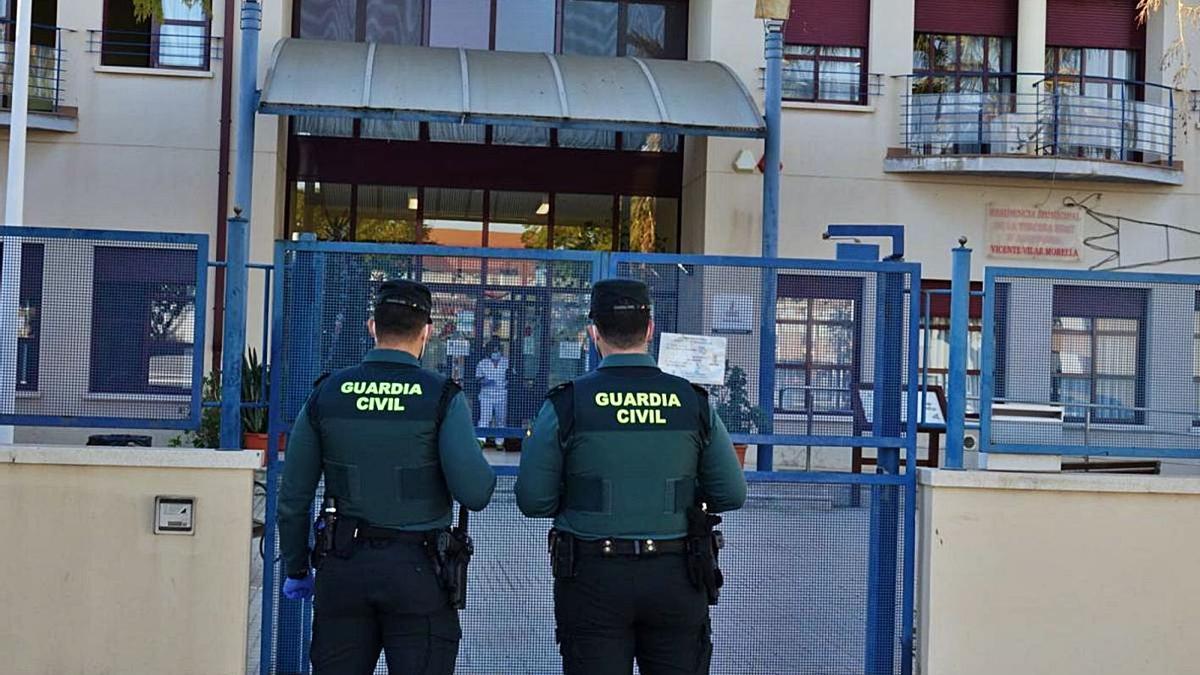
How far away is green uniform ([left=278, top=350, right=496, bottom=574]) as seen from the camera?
453 cm

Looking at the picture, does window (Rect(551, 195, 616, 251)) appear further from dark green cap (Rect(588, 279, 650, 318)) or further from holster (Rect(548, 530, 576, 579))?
holster (Rect(548, 530, 576, 579))

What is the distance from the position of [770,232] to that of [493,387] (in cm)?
1005

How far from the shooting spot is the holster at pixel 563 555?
4.54 meters

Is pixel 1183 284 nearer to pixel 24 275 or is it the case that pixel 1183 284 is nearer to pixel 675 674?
pixel 675 674

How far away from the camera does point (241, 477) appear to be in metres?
5.84

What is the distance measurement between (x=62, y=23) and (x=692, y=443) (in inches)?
628

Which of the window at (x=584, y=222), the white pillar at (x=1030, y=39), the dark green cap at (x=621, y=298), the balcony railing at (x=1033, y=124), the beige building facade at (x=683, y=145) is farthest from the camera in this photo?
the window at (x=584, y=222)

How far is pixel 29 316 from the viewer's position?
235 inches

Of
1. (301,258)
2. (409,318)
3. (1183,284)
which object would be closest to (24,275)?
(301,258)

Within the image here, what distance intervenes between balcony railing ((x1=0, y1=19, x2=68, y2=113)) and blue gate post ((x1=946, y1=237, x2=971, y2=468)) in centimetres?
1477

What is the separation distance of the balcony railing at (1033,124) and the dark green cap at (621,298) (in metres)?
15.0

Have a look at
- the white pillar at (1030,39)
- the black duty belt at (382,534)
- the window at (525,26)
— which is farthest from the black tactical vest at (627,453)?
the white pillar at (1030,39)

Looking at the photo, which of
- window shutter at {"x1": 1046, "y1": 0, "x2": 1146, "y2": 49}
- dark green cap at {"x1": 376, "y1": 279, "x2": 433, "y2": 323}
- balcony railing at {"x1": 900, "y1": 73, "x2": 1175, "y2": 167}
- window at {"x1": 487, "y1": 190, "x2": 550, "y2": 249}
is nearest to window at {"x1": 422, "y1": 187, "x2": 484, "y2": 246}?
window at {"x1": 487, "y1": 190, "x2": 550, "y2": 249}

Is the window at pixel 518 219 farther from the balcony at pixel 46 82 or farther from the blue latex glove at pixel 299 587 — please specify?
the blue latex glove at pixel 299 587
